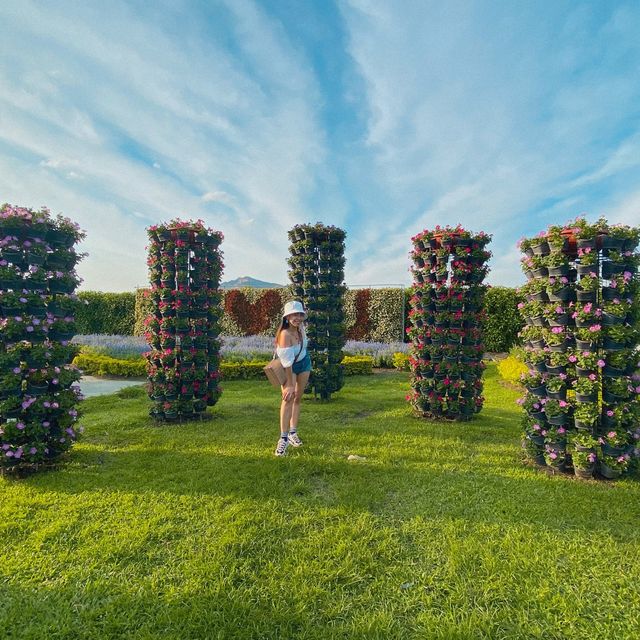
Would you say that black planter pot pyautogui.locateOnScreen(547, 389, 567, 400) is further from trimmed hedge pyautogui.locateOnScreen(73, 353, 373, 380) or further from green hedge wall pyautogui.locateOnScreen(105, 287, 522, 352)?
green hedge wall pyautogui.locateOnScreen(105, 287, 522, 352)

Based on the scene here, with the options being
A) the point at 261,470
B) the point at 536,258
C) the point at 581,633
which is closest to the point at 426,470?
the point at 261,470

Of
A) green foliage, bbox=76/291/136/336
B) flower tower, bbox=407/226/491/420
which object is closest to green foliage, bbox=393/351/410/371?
flower tower, bbox=407/226/491/420

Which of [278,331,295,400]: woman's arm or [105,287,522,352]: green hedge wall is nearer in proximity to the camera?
[278,331,295,400]: woman's arm

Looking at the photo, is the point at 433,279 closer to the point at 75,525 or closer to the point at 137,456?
the point at 137,456

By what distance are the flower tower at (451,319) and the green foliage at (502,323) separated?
8389 mm

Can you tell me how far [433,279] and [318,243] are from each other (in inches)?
98.2

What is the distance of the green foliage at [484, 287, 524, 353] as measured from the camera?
13.7 metres

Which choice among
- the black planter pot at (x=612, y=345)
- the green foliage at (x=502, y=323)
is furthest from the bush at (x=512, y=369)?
the black planter pot at (x=612, y=345)

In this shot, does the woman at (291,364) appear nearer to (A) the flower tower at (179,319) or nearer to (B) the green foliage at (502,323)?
(A) the flower tower at (179,319)

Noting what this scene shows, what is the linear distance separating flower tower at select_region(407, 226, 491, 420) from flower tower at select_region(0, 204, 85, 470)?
4.54m

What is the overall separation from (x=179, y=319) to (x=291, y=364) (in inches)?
89.4

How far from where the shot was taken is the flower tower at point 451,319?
5.96m

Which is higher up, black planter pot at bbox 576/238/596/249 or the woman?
black planter pot at bbox 576/238/596/249

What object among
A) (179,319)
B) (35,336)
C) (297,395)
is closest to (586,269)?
(297,395)
